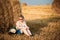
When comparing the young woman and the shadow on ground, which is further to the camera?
the shadow on ground

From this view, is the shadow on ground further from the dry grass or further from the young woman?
the young woman

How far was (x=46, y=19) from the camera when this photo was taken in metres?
4.44

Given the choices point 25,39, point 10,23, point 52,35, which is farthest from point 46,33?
point 10,23

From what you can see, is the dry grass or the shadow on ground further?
the shadow on ground

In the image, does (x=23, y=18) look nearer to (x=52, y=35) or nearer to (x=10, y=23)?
(x=10, y=23)

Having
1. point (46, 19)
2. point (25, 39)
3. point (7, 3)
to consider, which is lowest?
point (25, 39)

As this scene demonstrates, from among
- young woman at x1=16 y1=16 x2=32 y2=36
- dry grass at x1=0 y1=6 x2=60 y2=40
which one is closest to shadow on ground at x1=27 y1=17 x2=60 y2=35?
dry grass at x1=0 y1=6 x2=60 y2=40

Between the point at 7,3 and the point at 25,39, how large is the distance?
0.71m

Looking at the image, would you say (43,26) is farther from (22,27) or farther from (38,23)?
(22,27)

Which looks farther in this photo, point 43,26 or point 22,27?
point 43,26

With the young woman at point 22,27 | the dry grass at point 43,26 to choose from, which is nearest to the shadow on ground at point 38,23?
the dry grass at point 43,26

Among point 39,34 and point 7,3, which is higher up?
point 7,3

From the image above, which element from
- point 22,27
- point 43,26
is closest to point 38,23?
point 43,26

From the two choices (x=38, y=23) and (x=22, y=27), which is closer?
(x=22, y=27)
